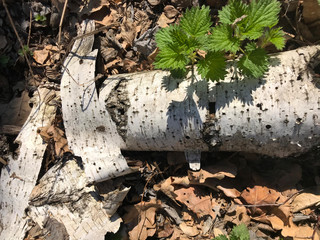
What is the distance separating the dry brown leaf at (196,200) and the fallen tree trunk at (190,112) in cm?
39

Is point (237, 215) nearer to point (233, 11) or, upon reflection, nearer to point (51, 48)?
point (233, 11)

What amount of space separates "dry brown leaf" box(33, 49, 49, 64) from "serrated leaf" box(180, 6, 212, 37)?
2028 mm

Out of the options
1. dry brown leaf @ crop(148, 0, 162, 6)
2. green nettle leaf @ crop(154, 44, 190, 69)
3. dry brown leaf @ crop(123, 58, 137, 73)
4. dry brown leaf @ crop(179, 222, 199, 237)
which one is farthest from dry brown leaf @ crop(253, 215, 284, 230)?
dry brown leaf @ crop(148, 0, 162, 6)

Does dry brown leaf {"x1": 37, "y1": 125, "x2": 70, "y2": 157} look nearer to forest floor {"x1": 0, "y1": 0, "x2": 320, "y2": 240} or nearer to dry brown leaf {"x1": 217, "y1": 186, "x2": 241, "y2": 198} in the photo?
forest floor {"x1": 0, "y1": 0, "x2": 320, "y2": 240}

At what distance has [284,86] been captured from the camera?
218 centimetres

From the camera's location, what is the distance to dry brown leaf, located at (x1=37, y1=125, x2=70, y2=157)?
2.99 m

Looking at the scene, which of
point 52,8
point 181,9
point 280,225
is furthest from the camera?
point 52,8

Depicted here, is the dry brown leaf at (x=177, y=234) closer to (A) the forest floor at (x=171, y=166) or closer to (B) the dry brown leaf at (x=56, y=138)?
(A) the forest floor at (x=171, y=166)

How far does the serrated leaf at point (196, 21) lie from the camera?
86.3 inches

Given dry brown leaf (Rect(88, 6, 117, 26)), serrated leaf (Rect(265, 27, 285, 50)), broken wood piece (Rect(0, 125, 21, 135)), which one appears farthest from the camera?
dry brown leaf (Rect(88, 6, 117, 26))

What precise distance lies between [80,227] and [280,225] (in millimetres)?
2018

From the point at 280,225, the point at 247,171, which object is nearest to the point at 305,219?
the point at 280,225

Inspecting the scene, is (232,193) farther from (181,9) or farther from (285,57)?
(181,9)

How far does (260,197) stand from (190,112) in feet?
4.02
